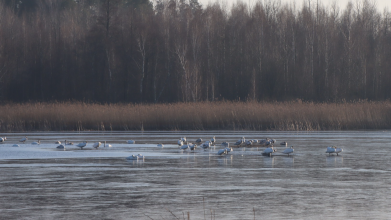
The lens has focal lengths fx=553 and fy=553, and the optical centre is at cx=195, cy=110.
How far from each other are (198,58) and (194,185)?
38.5m

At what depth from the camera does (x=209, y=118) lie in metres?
26.3

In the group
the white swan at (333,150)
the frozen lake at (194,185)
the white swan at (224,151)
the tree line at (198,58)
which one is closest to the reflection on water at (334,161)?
the frozen lake at (194,185)

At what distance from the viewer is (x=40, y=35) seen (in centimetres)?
5053

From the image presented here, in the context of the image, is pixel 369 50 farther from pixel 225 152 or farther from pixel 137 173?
pixel 137 173

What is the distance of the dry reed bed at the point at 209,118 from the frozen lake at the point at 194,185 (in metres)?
10.1

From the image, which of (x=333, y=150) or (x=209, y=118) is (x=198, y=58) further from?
(x=333, y=150)

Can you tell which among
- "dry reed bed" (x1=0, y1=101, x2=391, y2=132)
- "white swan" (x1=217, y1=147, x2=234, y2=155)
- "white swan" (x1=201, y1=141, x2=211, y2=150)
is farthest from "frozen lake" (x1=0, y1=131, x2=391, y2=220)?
"dry reed bed" (x1=0, y1=101, x2=391, y2=132)

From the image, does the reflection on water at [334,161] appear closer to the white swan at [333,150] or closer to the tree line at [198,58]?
the white swan at [333,150]

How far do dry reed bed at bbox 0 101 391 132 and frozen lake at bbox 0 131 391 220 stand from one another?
33.0 ft

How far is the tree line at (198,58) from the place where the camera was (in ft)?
152

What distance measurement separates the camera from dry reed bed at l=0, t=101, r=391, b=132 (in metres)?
25.9

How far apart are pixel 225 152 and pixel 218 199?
7065mm

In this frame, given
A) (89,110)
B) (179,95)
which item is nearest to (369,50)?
(179,95)

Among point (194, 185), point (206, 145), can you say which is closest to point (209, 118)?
point (206, 145)
